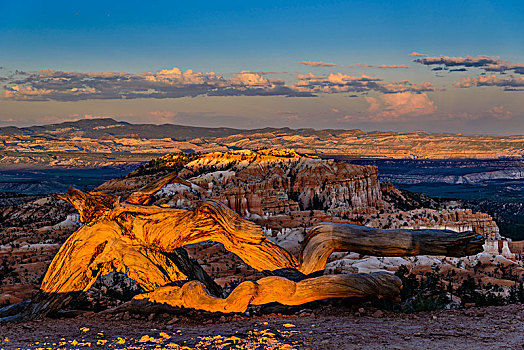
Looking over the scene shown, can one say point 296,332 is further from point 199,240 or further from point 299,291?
point 199,240

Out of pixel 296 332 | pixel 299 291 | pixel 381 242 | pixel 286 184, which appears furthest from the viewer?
pixel 286 184

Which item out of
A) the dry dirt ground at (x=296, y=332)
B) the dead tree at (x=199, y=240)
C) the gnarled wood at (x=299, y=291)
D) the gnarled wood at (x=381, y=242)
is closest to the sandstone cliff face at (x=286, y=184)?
the dead tree at (x=199, y=240)

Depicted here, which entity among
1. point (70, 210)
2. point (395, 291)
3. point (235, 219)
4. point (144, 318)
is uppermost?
point (235, 219)

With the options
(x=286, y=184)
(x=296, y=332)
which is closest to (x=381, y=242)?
(x=296, y=332)

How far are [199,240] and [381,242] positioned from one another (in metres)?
3.54

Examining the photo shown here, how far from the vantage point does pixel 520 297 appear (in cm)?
1044

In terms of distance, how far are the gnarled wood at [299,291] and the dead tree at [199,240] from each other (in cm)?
2

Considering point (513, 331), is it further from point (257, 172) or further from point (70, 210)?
point (257, 172)

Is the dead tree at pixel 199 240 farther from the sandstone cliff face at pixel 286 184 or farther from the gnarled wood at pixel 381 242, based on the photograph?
the sandstone cliff face at pixel 286 184

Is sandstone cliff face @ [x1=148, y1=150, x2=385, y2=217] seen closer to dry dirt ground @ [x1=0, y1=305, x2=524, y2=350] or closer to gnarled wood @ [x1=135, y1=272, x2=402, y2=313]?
gnarled wood @ [x1=135, y1=272, x2=402, y2=313]

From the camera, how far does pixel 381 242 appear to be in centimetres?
867

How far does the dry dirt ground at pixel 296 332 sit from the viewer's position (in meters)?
6.38

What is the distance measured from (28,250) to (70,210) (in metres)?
25.5

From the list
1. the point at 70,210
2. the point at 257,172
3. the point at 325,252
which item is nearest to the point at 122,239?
the point at 325,252
